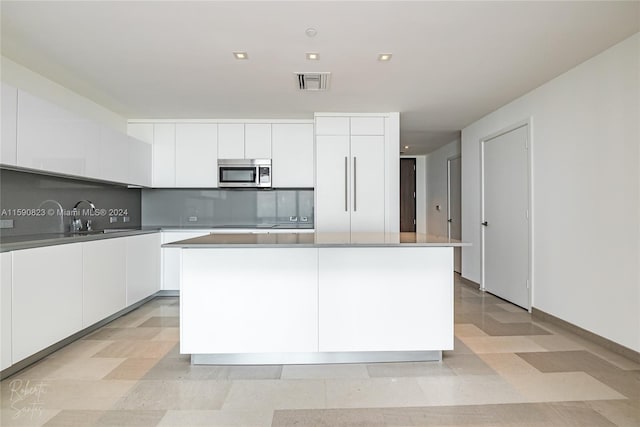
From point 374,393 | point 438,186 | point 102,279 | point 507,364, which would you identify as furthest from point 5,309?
point 438,186

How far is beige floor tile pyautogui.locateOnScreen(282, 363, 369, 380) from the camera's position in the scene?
2.20 m

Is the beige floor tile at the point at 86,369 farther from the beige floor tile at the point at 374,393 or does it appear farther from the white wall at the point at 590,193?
the white wall at the point at 590,193

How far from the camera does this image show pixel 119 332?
3016 millimetres

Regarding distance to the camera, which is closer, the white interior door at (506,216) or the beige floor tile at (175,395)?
the beige floor tile at (175,395)

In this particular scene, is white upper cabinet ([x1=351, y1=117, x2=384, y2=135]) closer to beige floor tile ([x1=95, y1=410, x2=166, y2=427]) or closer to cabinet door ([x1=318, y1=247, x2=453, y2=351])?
cabinet door ([x1=318, y1=247, x2=453, y2=351])

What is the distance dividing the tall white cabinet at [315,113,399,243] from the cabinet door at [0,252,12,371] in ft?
9.46

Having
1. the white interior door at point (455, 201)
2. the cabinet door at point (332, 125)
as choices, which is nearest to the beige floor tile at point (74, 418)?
the cabinet door at point (332, 125)

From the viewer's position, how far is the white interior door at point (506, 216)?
3664 mm

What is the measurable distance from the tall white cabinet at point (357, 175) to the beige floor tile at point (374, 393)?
2.27m

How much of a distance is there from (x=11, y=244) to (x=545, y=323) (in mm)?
4439

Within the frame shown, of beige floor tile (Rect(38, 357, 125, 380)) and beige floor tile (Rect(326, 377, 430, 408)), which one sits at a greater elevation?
beige floor tile (Rect(38, 357, 125, 380))

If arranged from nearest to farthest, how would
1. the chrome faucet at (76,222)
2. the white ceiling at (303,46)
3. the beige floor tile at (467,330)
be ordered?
the white ceiling at (303,46) → the beige floor tile at (467,330) → the chrome faucet at (76,222)

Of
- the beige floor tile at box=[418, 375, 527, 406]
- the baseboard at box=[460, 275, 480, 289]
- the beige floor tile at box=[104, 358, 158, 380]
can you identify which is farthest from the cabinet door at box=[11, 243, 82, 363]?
the baseboard at box=[460, 275, 480, 289]

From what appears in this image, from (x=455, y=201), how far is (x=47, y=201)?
18.8 ft
